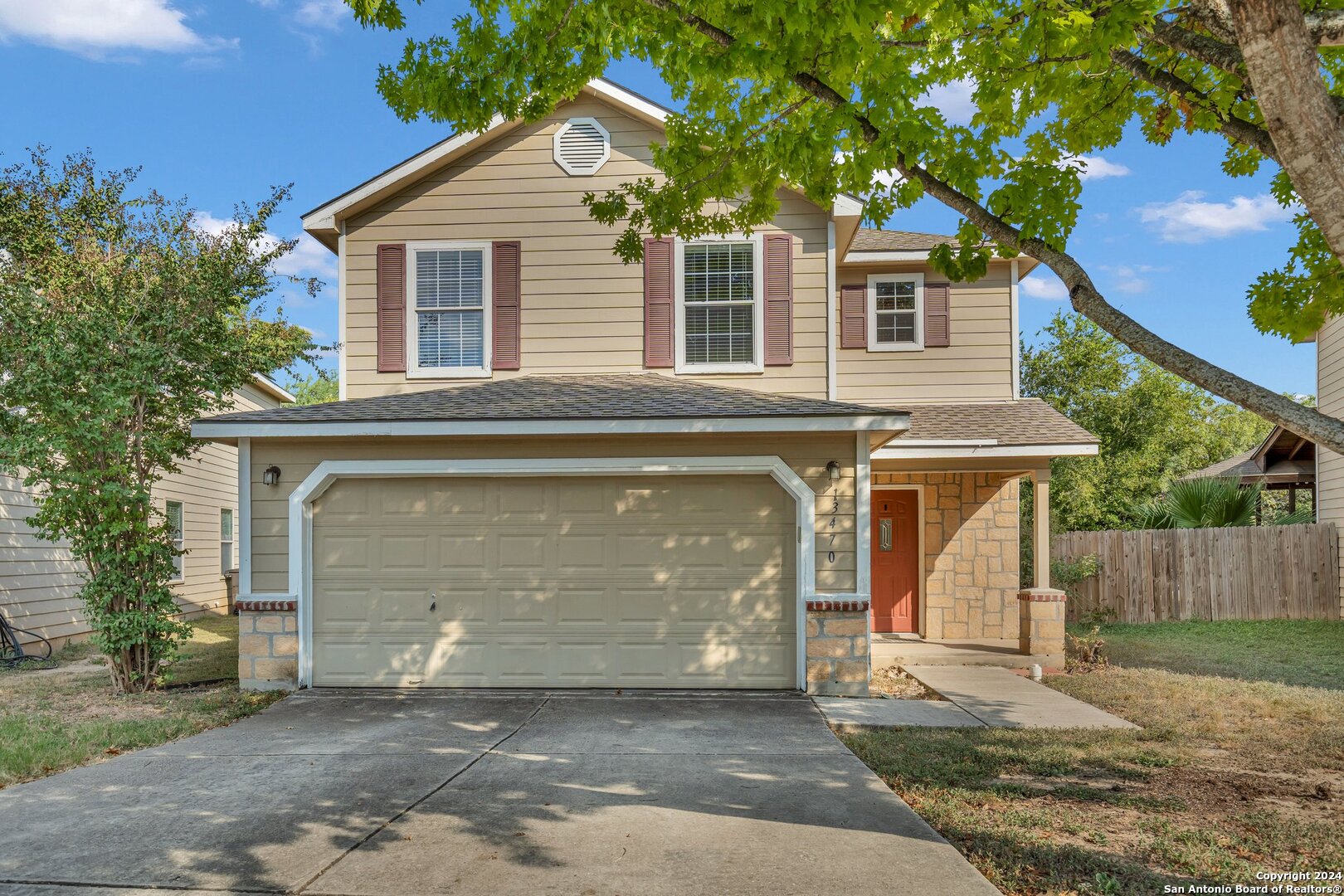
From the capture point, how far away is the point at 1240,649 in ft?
39.8

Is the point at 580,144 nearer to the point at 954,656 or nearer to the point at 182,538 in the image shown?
the point at 954,656

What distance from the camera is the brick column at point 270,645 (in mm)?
8836

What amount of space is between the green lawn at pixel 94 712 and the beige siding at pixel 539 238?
3.79 meters

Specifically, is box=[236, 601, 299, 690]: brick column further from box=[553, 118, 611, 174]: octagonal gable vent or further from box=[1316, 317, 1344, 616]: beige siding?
box=[1316, 317, 1344, 616]: beige siding

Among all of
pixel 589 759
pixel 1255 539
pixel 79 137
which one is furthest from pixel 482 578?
pixel 1255 539

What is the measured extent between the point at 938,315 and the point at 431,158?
277 inches

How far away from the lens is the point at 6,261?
11.5m

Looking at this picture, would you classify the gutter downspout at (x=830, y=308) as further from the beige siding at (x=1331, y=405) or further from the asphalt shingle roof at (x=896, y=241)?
the beige siding at (x=1331, y=405)

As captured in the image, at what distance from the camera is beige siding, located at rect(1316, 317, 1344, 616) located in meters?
14.2

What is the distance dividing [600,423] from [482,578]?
6.87 feet

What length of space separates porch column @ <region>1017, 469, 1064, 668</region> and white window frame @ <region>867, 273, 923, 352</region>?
2.56 metres

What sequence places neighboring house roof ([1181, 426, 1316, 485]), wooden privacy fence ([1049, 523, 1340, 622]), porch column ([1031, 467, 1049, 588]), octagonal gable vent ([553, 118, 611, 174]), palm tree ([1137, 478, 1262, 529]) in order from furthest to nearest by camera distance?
neighboring house roof ([1181, 426, 1316, 485]) < palm tree ([1137, 478, 1262, 529]) < wooden privacy fence ([1049, 523, 1340, 622]) < porch column ([1031, 467, 1049, 588]) < octagonal gable vent ([553, 118, 611, 174])

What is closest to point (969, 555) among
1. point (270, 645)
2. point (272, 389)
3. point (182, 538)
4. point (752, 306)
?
point (752, 306)

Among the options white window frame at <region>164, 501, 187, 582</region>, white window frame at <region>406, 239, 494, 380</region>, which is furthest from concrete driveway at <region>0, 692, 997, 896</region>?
white window frame at <region>164, 501, 187, 582</region>
